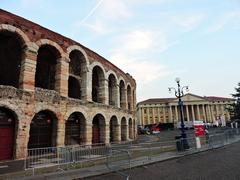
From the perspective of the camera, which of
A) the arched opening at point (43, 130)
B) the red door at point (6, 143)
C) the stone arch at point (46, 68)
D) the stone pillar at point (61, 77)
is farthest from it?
the stone arch at point (46, 68)

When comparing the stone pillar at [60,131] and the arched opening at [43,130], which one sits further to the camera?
the arched opening at [43,130]

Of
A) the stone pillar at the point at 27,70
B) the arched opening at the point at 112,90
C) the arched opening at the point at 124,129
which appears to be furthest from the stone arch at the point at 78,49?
the arched opening at the point at 124,129

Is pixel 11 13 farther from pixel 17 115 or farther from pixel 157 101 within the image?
pixel 157 101

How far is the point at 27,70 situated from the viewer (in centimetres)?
1466

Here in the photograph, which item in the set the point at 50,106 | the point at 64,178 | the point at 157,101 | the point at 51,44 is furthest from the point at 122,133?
the point at 157,101

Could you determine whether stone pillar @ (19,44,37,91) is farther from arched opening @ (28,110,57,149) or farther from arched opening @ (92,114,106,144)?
arched opening @ (92,114,106,144)

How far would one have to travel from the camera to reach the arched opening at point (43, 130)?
16205mm

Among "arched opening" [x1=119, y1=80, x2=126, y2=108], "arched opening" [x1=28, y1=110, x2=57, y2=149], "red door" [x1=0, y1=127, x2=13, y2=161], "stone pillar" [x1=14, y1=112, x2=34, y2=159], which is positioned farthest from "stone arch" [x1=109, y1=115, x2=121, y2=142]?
"red door" [x1=0, y1=127, x2=13, y2=161]

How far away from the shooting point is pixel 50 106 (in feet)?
51.4

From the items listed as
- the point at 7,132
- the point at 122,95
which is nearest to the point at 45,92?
the point at 7,132

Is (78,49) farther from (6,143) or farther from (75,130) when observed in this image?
(6,143)

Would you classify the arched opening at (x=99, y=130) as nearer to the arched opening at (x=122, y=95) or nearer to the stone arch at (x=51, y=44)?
the arched opening at (x=122, y=95)

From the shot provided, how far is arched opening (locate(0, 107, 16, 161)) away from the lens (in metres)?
13.5

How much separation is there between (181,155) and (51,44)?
42.0 ft
